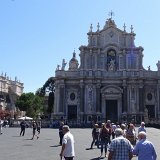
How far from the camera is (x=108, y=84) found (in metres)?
59.1

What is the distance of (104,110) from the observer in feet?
193

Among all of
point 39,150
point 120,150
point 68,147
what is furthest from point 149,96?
point 120,150

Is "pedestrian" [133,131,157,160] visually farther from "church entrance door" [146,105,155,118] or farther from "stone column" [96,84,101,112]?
"church entrance door" [146,105,155,118]

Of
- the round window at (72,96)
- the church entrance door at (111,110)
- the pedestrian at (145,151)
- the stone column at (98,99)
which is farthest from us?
the round window at (72,96)

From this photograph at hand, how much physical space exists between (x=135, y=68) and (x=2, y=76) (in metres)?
45.8

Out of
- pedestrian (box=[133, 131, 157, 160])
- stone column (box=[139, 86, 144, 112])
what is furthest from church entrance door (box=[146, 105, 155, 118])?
pedestrian (box=[133, 131, 157, 160])

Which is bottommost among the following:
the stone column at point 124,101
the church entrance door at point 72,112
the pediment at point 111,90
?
the church entrance door at point 72,112

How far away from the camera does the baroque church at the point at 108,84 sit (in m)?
58.1

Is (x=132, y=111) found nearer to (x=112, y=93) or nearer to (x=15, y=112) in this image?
(x=112, y=93)

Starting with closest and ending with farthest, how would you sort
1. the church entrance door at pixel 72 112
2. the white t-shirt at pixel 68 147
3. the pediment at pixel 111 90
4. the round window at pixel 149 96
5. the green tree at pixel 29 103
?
the white t-shirt at pixel 68 147
the pediment at pixel 111 90
the round window at pixel 149 96
the church entrance door at pixel 72 112
the green tree at pixel 29 103

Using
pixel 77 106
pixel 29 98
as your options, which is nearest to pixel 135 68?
pixel 77 106

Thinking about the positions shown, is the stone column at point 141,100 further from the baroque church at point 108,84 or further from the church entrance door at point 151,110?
the church entrance door at point 151,110

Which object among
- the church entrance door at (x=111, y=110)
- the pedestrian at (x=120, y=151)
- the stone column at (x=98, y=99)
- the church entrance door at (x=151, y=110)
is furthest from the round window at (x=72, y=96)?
the pedestrian at (x=120, y=151)

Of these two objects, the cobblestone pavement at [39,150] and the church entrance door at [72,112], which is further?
the church entrance door at [72,112]
